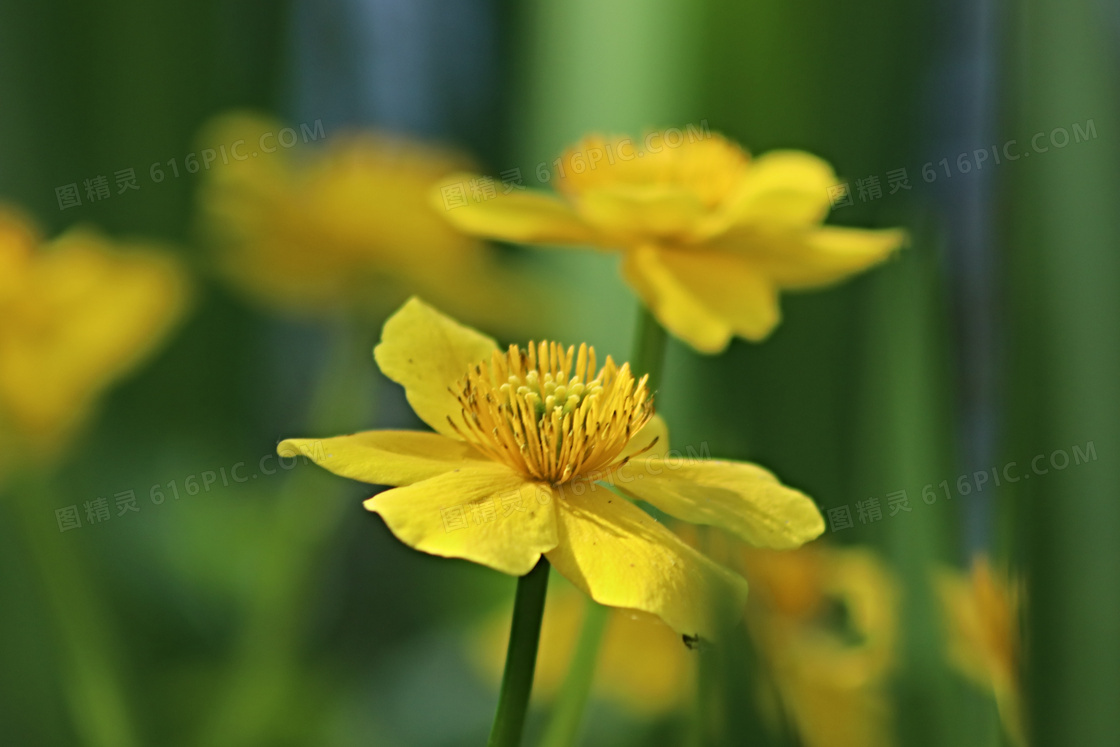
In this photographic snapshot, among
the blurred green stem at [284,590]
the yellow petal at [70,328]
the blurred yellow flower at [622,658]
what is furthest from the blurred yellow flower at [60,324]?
the blurred yellow flower at [622,658]

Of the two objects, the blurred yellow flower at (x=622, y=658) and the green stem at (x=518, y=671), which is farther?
the blurred yellow flower at (x=622, y=658)

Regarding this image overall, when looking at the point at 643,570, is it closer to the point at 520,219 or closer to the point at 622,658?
the point at 520,219

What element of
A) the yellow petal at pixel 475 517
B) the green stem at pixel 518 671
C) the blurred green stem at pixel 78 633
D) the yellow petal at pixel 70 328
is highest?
the yellow petal at pixel 475 517

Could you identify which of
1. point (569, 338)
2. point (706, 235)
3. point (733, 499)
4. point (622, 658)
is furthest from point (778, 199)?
point (569, 338)

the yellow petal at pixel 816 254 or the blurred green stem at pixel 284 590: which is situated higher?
the yellow petal at pixel 816 254

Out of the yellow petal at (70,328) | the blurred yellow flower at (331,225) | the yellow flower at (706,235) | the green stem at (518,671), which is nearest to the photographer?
the green stem at (518,671)

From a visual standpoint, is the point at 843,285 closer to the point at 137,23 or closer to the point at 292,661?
the point at 292,661

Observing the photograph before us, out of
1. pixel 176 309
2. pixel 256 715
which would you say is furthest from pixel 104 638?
pixel 176 309

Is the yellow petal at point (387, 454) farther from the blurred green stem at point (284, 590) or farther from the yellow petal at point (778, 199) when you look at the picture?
the blurred green stem at point (284, 590)
